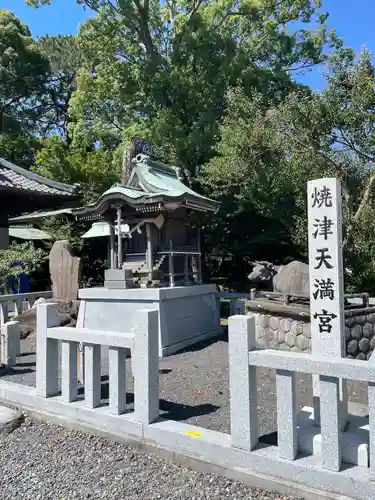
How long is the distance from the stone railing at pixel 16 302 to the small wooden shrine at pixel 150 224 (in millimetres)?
2229

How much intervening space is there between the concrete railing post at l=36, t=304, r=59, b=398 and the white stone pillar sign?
8.13 feet

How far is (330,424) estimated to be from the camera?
2623 millimetres

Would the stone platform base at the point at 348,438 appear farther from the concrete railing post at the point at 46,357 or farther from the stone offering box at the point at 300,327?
the stone offering box at the point at 300,327

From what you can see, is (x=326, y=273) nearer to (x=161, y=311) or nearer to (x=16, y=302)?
(x=161, y=311)

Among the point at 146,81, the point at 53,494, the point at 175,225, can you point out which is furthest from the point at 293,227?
the point at 53,494

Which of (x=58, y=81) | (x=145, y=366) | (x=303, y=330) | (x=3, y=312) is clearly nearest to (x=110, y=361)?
(x=145, y=366)

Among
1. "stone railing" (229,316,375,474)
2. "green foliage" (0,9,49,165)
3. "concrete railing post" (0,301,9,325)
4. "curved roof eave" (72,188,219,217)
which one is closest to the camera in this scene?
"stone railing" (229,316,375,474)

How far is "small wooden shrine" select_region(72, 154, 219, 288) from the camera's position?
25.3 ft

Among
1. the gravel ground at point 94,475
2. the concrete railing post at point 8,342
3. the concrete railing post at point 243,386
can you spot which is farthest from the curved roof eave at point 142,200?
the concrete railing post at point 243,386

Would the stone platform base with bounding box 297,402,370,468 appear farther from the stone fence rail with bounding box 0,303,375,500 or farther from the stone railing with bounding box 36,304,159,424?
the stone railing with bounding box 36,304,159,424

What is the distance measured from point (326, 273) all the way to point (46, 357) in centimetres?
274

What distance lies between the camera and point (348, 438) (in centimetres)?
276

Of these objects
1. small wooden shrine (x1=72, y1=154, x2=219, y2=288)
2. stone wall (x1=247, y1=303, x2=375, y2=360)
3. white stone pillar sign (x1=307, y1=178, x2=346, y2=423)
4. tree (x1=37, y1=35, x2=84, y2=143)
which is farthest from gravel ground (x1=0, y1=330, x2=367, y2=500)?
tree (x1=37, y1=35, x2=84, y2=143)

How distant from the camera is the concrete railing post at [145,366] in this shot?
11.1ft
